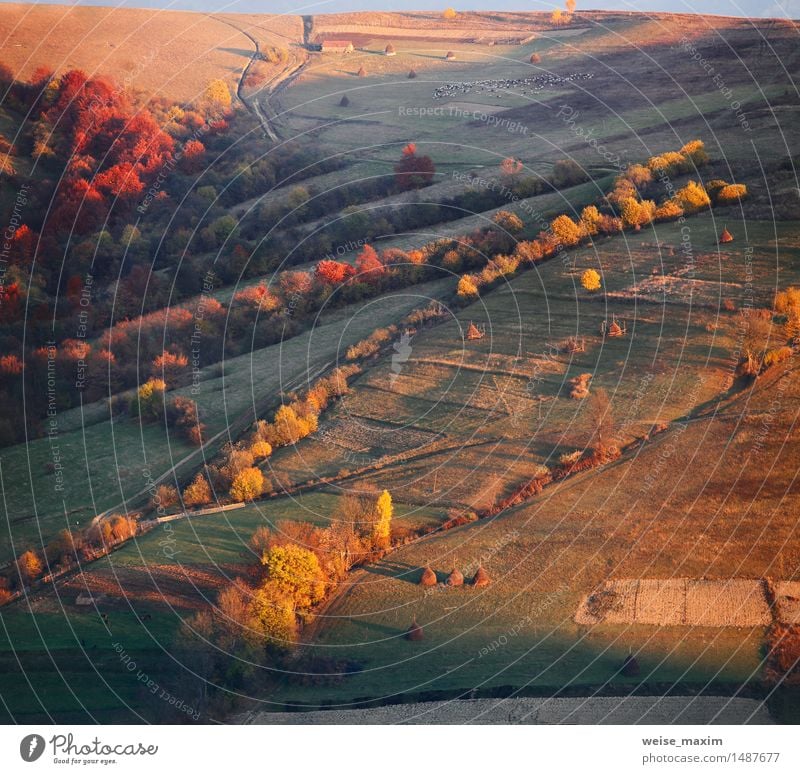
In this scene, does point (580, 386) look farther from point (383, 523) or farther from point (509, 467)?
point (383, 523)

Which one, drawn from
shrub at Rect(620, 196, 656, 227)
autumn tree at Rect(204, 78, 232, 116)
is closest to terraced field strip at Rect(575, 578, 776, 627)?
shrub at Rect(620, 196, 656, 227)

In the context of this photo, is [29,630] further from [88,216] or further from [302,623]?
[88,216]

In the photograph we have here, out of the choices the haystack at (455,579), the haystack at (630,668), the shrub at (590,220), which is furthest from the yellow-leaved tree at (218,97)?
the haystack at (630,668)

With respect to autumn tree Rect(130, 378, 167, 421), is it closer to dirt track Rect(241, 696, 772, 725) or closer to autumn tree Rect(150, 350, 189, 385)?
autumn tree Rect(150, 350, 189, 385)

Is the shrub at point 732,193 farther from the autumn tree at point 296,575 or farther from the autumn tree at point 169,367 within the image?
the autumn tree at point 296,575

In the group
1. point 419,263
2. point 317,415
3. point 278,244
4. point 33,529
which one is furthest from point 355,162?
point 33,529

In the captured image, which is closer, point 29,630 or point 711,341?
point 29,630
